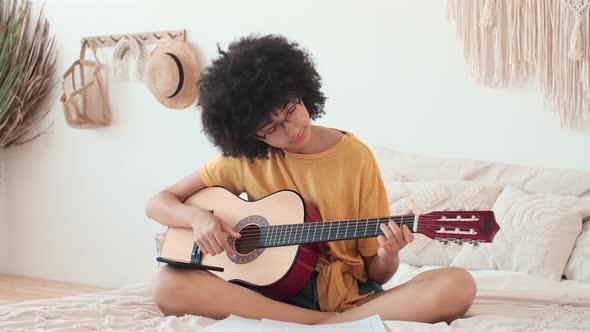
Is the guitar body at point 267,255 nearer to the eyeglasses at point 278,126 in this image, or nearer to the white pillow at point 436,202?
the eyeglasses at point 278,126

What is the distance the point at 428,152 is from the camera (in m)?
2.79

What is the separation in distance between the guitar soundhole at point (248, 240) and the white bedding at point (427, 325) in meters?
0.21

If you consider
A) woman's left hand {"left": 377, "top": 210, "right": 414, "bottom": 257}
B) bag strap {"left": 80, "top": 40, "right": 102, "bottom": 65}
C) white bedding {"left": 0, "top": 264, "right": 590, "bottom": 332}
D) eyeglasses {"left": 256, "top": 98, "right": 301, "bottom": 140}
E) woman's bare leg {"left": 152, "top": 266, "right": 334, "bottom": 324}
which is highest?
→ bag strap {"left": 80, "top": 40, "right": 102, "bottom": 65}

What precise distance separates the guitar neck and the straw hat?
1.88 meters

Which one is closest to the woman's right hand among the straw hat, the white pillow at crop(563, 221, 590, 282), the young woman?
the young woman

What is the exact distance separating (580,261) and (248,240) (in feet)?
3.51

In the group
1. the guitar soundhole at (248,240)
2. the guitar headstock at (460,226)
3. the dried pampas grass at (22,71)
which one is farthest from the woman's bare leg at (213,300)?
the dried pampas grass at (22,71)

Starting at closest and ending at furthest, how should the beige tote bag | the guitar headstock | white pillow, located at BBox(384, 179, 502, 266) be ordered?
1. the guitar headstock
2. white pillow, located at BBox(384, 179, 502, 266)
3. the beige tote bag

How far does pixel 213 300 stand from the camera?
156 cm

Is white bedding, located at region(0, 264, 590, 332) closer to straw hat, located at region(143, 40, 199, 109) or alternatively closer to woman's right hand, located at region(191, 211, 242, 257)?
woman's right hand, located at region(191, 211, 242, 257)

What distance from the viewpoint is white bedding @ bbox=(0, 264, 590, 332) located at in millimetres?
1447

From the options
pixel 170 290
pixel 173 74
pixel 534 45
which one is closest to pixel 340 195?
pixel 170 290

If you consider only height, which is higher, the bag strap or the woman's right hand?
the bag strap

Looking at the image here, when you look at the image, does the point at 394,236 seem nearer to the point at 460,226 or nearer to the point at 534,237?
the point at 460,226
